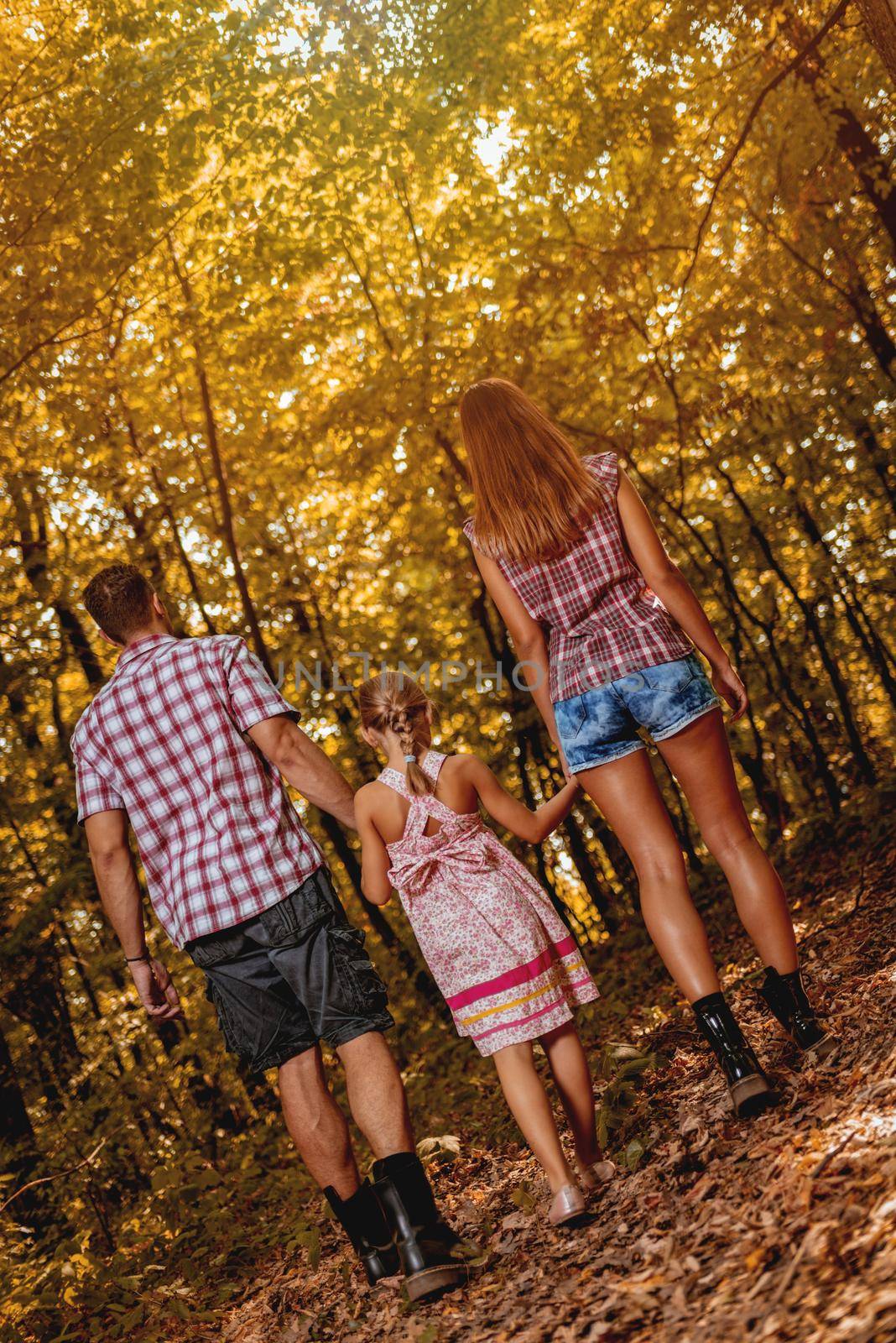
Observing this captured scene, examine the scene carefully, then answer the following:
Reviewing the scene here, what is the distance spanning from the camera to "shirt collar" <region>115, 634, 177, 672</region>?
140 inches

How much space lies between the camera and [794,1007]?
320 cm

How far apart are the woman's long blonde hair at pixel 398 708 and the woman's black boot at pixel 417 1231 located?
3.87ft

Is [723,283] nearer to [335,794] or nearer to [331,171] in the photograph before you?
[331,171]

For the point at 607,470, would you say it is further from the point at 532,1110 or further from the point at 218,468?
the point at 218,468

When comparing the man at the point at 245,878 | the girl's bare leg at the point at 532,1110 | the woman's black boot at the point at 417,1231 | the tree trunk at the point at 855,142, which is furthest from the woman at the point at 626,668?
the tree trunk at the point at 855,142

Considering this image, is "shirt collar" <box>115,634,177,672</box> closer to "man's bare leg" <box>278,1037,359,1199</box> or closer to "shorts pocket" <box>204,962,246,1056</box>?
"shorts pocket" <box>204,962,246,1056</box>

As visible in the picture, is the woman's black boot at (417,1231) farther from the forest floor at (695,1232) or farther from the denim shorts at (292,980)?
the denim shorts at (292,980)

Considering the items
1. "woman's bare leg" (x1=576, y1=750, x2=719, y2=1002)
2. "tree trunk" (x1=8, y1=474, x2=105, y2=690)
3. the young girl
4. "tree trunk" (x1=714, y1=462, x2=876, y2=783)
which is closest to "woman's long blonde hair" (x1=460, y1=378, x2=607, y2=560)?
the young girl

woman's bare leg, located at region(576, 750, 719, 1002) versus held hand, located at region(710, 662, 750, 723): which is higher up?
held hand, located at region(710, 662, 750, 723)

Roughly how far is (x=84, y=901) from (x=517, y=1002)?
22.6 ft

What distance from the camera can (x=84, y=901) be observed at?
911cm

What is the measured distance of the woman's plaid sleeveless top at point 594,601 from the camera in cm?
323

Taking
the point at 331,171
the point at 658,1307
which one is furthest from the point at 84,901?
the point at 658,1307

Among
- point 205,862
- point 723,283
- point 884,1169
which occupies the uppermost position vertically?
point 723,283
